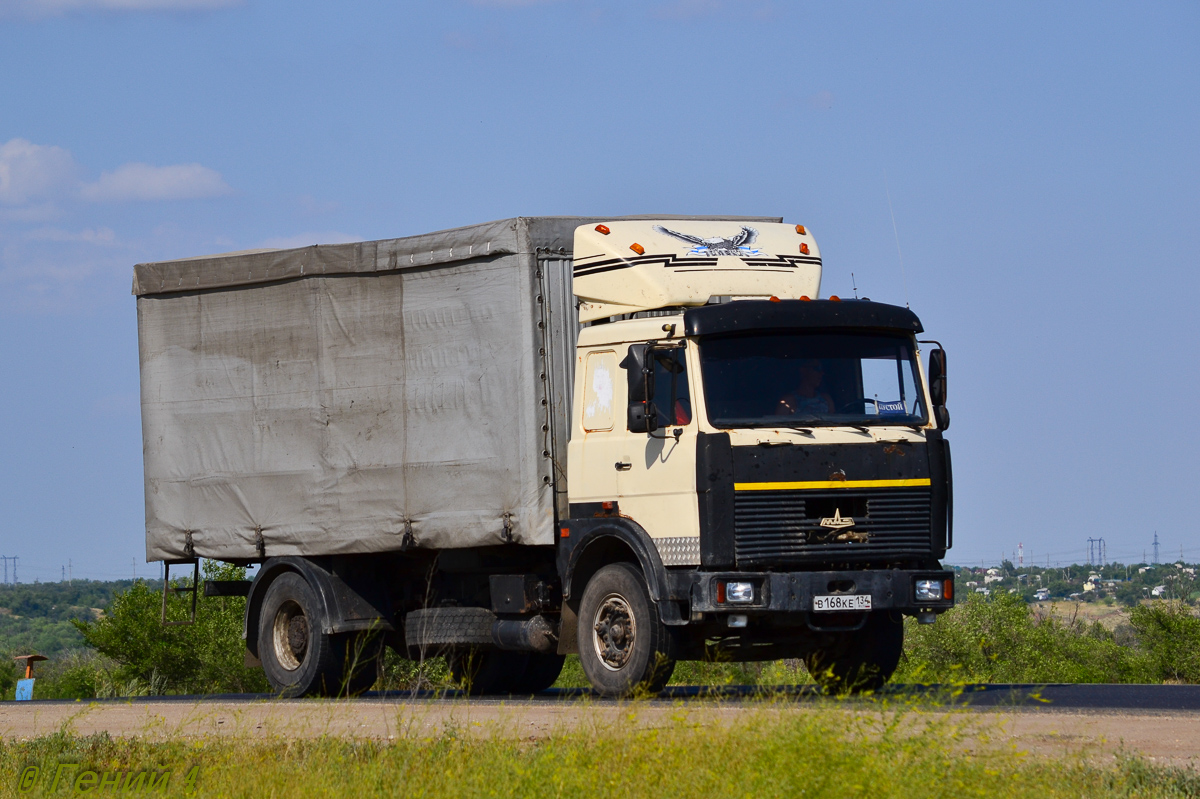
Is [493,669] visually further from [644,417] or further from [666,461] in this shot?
[644,417]

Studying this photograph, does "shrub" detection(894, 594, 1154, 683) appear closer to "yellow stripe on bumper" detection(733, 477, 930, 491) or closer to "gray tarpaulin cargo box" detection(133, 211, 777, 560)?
"gray tarpaulin cargo box" detection(133, 211, 777, 560)

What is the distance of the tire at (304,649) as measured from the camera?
1609cm

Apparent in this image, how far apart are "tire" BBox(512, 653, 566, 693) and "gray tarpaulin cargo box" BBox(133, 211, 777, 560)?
117 inches

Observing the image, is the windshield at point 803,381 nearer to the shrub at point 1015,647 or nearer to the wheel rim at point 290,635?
the wheel rim at point 290,635

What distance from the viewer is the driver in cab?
13.0 metres

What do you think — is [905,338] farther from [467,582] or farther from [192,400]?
[192,400]

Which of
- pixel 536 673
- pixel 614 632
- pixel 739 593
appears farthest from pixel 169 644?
pixel 739 593

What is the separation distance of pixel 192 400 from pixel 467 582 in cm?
382

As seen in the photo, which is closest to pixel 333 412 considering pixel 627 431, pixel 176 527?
pixel 176 527

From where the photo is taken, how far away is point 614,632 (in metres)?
13.6

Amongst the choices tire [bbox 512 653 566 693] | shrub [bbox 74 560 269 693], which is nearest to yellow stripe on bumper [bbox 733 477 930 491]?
tire [bbox 512 653 566 693]

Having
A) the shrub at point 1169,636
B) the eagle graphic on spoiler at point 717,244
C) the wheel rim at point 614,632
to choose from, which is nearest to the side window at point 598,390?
the eagle graphic on spoiler at point 717,244

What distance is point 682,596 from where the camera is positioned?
12.8m

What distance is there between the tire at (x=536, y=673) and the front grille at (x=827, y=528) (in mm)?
5651
